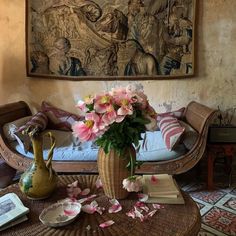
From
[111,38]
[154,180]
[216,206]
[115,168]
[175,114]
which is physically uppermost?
[111,38]

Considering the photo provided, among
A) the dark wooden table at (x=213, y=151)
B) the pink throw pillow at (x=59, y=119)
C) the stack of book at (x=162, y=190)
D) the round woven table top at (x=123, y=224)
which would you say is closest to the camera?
the round woven table top at (x=123, y=224)

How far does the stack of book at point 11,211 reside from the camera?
1.30 metres

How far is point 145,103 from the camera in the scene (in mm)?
1416

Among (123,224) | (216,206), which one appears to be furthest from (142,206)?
(216,206)

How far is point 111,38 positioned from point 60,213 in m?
2.15

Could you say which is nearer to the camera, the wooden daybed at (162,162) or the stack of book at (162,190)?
the stack of book at (162,190)

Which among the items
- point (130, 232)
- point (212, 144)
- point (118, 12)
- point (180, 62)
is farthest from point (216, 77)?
point (130, 232)

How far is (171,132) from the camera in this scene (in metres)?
2.46

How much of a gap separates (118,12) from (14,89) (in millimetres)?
1519

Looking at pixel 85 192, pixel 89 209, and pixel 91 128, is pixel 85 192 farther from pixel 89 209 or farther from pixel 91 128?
pixel 91 128

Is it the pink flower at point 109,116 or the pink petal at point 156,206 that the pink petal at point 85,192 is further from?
the pink flower at point 109,116

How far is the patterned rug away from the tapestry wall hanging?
119cm

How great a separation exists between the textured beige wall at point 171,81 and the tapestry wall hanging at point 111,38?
0.37 ft

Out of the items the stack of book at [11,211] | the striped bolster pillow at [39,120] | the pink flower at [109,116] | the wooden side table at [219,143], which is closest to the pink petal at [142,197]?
the pink flower at [109,116]
